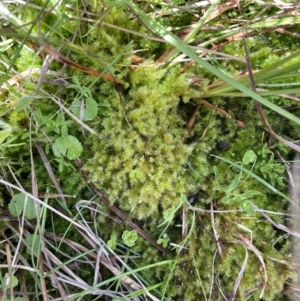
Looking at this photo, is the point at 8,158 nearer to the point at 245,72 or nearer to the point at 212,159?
the point at 212,159

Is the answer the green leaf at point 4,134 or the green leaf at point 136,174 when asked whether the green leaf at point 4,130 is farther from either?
the green leaf at point 136,174

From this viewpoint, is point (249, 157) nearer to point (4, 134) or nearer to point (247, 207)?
point (247, 207)

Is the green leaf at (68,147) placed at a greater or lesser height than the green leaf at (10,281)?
greater

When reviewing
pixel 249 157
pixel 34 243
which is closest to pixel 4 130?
pixel 34 243

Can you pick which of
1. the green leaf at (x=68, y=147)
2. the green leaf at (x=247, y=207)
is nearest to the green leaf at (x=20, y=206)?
the green leaf at (x=68, y=147)

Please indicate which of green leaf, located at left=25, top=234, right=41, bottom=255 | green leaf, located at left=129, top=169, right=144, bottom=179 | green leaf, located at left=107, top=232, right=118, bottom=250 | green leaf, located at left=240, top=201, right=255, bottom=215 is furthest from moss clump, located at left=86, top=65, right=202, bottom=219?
green leaf, located at left=25, top=234, right=41, bottom=255

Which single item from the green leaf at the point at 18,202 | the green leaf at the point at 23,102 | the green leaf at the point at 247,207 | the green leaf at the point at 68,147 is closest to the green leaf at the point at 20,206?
the green leaf at the point at 18,202

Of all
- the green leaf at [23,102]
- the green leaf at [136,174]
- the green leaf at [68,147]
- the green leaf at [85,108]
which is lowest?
the green leaf at [136,174]
